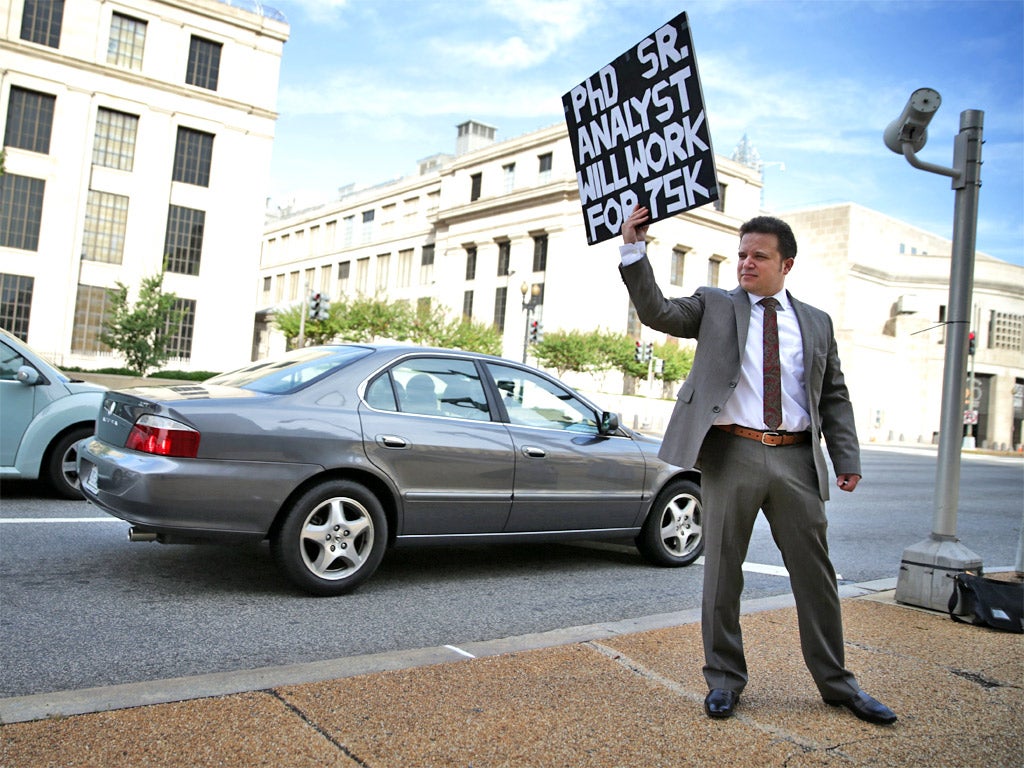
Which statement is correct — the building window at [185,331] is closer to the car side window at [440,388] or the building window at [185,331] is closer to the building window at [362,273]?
the car side window at [440,388]

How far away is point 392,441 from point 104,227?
34.7 m

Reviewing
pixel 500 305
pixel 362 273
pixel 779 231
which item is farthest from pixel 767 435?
pixel 362 273

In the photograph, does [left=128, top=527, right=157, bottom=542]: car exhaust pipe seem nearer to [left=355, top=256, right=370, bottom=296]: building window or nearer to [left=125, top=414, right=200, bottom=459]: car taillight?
[left=125, top=414, right=200, bottom=459]: car taillight

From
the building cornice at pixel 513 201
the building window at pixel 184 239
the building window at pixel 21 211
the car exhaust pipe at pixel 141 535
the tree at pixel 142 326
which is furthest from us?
the building cornice at pixel 513 201

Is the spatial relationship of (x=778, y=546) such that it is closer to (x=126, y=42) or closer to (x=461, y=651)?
(x=461, y=651)

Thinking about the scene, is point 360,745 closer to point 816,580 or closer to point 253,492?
point 816,580

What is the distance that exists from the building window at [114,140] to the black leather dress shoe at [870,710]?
38.0 m

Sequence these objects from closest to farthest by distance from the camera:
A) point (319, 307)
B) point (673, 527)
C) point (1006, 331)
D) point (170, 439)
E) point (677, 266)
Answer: point (170, 439) < point (673, 527) < point (319, 307) < point (677, 266) < point (1006, 331)

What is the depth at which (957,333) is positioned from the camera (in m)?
5.41

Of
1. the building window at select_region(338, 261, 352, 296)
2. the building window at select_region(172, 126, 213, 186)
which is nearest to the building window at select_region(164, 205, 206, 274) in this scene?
the building window at select_region(172, 126, 213, 186)

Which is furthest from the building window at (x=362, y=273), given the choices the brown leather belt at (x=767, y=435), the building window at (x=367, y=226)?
the brown leather belt at (x=767, y=435)

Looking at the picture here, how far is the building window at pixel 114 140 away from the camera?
3512 centimetres

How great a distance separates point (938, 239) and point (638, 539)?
91025 mm

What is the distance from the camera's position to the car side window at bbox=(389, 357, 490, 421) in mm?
5695
